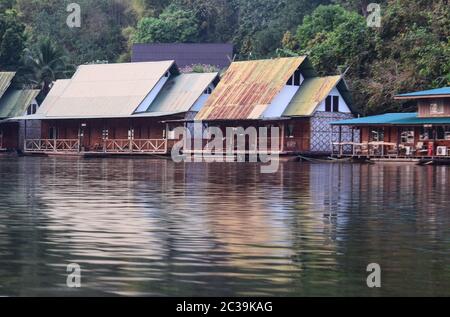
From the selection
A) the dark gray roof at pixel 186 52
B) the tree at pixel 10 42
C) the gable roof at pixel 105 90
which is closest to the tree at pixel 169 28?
the dark gray roof at pixel 186 52

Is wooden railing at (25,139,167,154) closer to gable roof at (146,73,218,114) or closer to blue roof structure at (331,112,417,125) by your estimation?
gable roof at (146,73,218,114)

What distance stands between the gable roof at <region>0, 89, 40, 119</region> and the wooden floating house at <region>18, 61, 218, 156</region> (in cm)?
231

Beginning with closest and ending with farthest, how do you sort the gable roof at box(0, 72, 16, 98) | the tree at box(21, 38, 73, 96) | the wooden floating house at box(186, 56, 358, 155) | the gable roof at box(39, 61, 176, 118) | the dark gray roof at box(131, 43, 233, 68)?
the wooden floating house at box(186, 56, 358, 155) → the gable roof at box(39, 61, 176, 118) → the gable roof at box(0, 72, 16, 98) → the tree at box(21, 38, 73, 96) → the dark gray roof at box(131, 43, 233, 68)

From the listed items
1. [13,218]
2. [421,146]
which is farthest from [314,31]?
[13,218]

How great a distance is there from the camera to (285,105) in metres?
71.0

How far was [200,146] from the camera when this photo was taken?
72125mm

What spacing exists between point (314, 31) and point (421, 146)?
1083 inches

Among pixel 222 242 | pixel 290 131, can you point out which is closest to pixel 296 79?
pixel 290 131

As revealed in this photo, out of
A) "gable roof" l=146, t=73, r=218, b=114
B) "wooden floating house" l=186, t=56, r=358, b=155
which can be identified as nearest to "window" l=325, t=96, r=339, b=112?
"wooden floating house" l=186, t=56, r=358, b=155

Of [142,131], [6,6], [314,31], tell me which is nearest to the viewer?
[142,131]

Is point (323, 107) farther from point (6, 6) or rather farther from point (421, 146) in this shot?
point (6, 6)

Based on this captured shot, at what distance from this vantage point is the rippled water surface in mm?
10305

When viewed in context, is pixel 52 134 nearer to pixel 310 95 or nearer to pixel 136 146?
pixel 136 146

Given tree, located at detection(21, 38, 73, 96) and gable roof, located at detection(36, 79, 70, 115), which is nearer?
gable roof, located at detection(36, 79, 70, 115)
